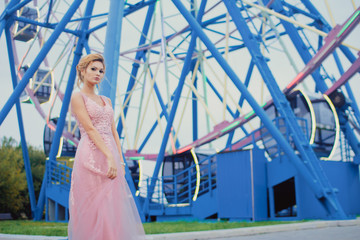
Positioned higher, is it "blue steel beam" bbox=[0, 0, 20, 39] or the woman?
"blue steel beam" bbox=[0, 0, 20, 39]

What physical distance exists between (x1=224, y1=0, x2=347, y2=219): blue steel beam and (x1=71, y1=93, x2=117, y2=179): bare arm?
820 centimetres

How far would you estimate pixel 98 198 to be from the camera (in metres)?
3.47

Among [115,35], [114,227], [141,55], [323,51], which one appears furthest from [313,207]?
[141,55]

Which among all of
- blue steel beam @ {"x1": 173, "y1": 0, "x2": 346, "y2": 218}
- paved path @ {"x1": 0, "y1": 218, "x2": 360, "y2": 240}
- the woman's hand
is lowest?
paved path @ {"x1": 0, "y1": 218, "x2": 360, "y2": 240}

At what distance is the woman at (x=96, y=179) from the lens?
3.45 m

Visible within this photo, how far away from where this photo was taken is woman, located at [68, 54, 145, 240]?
3.45m

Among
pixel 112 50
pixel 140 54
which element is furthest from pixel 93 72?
pixel 140 54

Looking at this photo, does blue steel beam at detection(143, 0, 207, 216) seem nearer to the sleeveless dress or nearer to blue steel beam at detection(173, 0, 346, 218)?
blue steel beam at detection(173, 0, 346, 218)

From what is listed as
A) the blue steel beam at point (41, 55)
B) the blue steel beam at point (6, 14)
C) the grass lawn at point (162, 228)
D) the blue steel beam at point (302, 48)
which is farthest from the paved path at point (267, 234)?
the blue steel beam at point (6, 14)

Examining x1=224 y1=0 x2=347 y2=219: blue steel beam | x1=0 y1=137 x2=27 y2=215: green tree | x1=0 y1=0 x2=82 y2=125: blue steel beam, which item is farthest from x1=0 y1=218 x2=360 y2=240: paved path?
x1=0 y1=137 x2=27 y2=215: green tree

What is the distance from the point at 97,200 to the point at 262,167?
9156mm

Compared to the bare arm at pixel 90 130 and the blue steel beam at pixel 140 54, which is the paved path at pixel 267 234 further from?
the blue steel beam at pixel 140 54

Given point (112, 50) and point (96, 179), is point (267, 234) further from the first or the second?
point (96, 179)

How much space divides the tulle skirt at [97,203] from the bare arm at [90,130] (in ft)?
0.27
